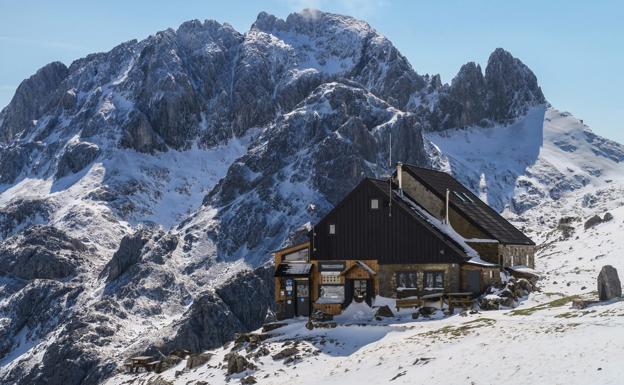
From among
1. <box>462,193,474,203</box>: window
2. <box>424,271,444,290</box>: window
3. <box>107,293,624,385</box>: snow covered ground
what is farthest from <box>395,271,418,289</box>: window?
<box>462,193,474,203</box>: window

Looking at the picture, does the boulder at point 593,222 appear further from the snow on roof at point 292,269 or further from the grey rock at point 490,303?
the snow on roof at point 292,269

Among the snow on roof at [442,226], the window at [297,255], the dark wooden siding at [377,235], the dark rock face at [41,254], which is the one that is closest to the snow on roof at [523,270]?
the snow on roof at [442,226]

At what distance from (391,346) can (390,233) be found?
16969mm

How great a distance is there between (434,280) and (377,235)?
5.03m

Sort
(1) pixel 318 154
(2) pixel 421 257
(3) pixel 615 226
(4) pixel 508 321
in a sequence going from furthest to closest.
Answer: (1) pixel 318 154 → (3) pixel 615 226 → (2) pixel 421 257 → (4) pixel 508 321

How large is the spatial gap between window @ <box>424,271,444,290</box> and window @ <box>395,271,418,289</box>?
0.76 metres

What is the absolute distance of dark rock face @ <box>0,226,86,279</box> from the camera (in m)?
162

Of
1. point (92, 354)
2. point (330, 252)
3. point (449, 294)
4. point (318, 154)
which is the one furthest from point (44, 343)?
point (449, 294)

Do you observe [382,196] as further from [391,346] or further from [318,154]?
[318,154]

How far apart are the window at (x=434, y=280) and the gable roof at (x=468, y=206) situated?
6836mm

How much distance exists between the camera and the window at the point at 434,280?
183 ft

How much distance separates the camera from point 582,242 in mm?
72875

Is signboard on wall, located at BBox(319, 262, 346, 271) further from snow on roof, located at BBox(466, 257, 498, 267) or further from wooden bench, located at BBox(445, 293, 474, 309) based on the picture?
snow on roof, located at BBox(466, 257, 498, 267)

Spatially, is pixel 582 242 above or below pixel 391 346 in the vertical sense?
above
